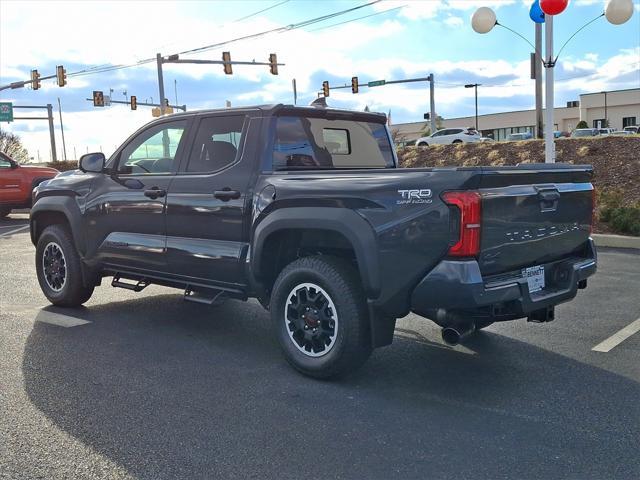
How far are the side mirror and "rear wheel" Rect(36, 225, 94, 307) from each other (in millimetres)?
858

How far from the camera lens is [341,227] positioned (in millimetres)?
4180

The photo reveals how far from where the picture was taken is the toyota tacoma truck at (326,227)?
386 centimetres

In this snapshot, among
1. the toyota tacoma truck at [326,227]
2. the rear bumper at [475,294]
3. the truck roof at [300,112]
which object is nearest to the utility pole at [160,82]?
the toyota tacoma truck at [326,227]

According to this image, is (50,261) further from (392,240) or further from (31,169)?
(31,169)

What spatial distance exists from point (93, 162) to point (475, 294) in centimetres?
400

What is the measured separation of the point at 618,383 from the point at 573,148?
1255cm

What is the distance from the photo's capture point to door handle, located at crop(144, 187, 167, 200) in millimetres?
5484

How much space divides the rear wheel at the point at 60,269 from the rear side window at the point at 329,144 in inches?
108

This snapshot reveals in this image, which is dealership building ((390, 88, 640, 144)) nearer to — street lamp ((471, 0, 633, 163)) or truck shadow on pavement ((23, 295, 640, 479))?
street lamp ((471, 0, 633, 163))

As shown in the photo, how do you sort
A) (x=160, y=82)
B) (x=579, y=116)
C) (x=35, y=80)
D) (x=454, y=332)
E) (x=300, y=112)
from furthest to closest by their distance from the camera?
(x=579, y=116)
(x=35, y=80)
(x=160, y=82)
(x=300, y=112)
(x=454, y=332)

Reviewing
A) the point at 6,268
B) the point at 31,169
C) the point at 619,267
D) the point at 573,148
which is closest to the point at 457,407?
the point at 619,267

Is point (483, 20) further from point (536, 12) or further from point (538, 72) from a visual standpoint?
point (538, 72)

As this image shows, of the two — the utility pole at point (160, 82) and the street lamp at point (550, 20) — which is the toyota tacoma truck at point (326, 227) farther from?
the utility pole at point (160, 82)

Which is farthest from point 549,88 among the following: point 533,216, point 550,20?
point 533,216
